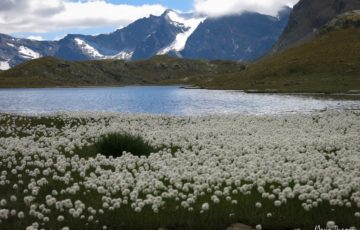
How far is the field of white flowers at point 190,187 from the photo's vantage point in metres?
13.2

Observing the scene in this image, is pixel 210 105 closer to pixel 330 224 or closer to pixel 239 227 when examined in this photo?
pixel 239 227

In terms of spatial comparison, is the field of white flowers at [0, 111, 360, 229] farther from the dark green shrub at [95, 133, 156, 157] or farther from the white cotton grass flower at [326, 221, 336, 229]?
the dark green shrub at [95, 133, 156, 157]

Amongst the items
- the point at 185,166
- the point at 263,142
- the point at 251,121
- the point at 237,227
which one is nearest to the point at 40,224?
the point at 237,227

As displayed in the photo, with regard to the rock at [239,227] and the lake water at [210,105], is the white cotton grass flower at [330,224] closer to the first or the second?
the rock at [239,227]

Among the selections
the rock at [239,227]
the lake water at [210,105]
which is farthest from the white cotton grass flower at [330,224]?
the lake water at [210,105]

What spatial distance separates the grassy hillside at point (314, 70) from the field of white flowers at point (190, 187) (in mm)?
75464

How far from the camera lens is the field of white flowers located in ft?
43.5

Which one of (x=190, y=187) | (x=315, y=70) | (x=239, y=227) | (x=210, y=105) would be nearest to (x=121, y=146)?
(x=190, y=187)

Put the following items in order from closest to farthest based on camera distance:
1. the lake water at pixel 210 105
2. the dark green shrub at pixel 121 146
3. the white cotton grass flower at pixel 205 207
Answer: the white cotton grass flower at pixel 205 207 → the dark green shrub at pixel 121 146 → the lake water at pixel 210 105

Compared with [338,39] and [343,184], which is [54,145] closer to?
[343,184]

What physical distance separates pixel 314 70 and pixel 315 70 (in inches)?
10.6

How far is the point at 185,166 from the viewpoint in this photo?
19906mm

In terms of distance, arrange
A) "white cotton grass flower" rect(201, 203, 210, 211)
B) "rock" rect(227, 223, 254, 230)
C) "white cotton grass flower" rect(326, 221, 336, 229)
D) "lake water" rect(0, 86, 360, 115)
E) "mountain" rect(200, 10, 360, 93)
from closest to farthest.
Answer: "white cotton grass flower" rect(326, 221, 336, 229) → "rock" rect(227, 223, 254, 230) → "white cotton grass flower" rect(201, 203, 210, 211) → "lake water" rect(0, 86, 360, 115) → "mountain" rect(200, 10, 360, 93)

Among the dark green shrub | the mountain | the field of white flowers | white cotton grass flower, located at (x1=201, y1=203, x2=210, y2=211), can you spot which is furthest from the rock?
the mountain
